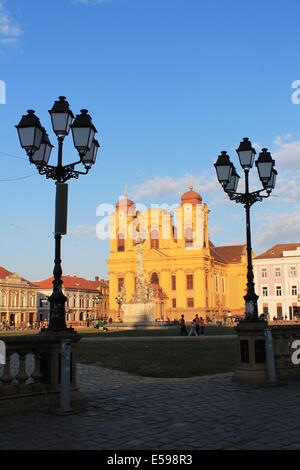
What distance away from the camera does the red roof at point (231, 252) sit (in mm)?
104669

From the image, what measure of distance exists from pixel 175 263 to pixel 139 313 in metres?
40.0

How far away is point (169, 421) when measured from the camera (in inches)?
288

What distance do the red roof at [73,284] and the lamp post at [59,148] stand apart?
3763 inches

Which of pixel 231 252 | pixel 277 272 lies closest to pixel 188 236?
pixel 277 272

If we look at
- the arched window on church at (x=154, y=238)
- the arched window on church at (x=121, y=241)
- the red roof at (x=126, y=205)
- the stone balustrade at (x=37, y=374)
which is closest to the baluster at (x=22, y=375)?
the stone balustrade at (x=37, y=374)

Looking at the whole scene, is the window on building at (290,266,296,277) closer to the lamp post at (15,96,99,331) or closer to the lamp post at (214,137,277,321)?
the lamp post at (214,137,277,321)

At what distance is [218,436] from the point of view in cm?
638

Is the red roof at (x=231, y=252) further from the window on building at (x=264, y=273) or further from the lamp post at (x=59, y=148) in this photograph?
the lamp post at (x=59, y=148)

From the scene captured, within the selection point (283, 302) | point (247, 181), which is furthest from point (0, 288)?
point (247, 181)

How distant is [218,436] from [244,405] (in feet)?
7.96

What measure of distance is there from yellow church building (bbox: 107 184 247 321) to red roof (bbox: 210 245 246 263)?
590 cm

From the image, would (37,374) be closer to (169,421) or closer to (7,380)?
(7,380)

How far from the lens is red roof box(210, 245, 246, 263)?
104669mm
